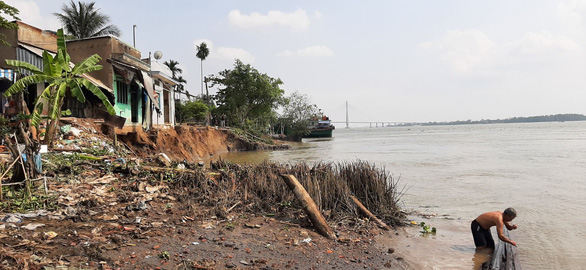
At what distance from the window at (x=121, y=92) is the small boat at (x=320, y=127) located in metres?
42.5

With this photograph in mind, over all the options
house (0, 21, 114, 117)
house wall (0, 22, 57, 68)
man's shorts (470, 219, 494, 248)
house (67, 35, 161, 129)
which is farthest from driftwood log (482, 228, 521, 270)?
house wall (0, 22, 57, 68)

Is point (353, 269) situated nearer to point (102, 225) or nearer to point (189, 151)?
point (102, 225)

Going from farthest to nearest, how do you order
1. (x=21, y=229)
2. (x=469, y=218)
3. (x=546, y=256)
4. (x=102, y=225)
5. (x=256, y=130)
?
(x=256, y=130) < (x=469, y=218) < (x=546, y=256) < (x=102, y=225) < (x=21, y=229)

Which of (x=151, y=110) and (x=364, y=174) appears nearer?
(x=364, y=174)

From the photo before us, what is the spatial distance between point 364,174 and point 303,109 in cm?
4796

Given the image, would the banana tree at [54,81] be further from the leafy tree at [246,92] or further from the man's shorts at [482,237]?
the leafy tree at [246,92]

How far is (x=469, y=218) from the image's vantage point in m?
8.71

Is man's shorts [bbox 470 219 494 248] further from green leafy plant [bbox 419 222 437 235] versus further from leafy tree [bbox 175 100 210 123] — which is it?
leafy tree [bbox 175 100 210 123]

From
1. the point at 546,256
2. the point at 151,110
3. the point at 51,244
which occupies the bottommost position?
the point at 546,256

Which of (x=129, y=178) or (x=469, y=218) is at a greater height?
(x=129, y=178)

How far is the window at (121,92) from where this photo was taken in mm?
16141

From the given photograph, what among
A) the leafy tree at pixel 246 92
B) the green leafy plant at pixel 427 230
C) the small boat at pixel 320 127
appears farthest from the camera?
the small boat at pixel 320 127

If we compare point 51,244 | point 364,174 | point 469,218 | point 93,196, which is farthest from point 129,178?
point 469,218

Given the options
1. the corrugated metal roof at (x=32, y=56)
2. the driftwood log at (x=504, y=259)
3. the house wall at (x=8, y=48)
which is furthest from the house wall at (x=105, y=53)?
the driftwood log at (x=504, y=259)
